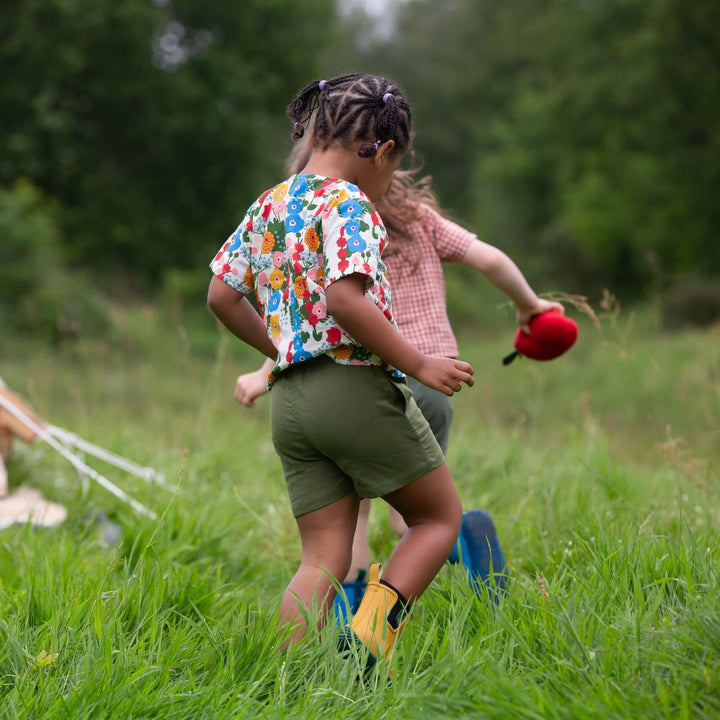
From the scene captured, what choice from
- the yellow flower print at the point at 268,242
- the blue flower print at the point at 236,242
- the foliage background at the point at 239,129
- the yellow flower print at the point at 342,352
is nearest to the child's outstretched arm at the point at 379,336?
the yellow flower print at the point at 342,352

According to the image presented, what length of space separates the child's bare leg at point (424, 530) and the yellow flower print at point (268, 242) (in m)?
0.69

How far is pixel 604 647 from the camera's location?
200 centimetres

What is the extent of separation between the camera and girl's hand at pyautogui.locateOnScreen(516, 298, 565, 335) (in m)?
2.99

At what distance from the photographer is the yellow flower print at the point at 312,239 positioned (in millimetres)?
2211

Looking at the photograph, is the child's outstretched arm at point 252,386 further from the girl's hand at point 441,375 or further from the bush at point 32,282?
the bush at point 32,282

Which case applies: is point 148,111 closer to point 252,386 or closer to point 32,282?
point 32,282

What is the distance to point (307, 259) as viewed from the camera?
2225mm

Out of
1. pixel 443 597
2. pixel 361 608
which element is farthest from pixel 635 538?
pixel 361 608

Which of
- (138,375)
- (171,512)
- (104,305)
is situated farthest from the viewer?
(104,305)

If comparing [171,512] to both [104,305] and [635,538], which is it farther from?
[104,305]

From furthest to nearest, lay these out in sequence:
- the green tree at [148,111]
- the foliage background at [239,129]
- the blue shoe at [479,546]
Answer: the foliage background at [239,129] < the green tree at [148,111] < the blue shoe at [479,546]

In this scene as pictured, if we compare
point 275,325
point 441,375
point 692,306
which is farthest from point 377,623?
point 692,306

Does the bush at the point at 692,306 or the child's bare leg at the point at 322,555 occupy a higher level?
the child's bare leg at the point at 322,555

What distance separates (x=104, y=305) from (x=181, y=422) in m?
9.62
